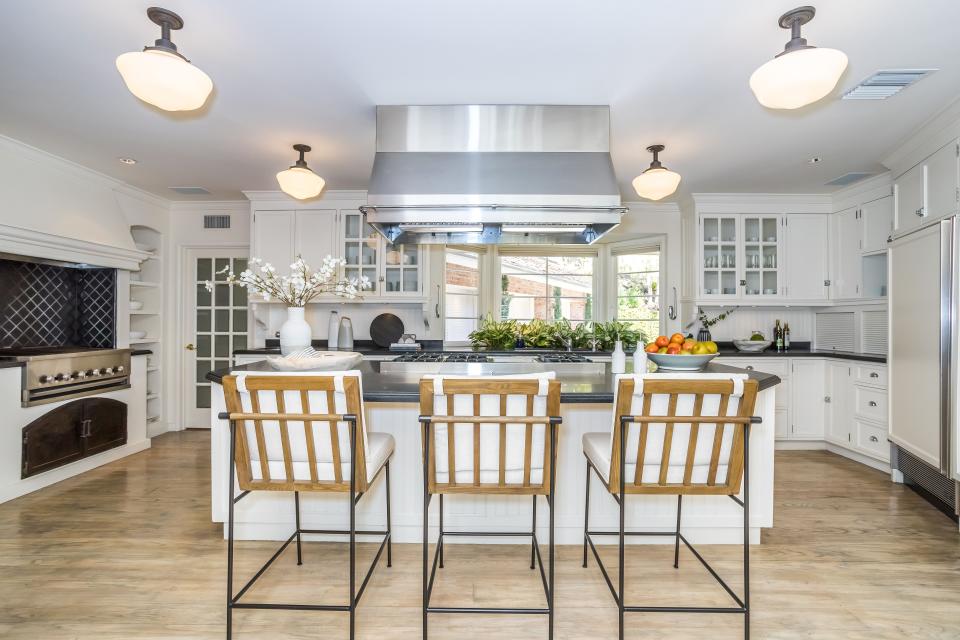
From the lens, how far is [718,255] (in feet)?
15.2

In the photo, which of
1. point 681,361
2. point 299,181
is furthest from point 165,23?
point 681,361

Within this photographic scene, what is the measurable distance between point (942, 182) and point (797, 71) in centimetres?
191

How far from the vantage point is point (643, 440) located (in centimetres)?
168

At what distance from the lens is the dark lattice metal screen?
11.9 ft

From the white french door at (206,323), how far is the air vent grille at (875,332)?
19.5 feet

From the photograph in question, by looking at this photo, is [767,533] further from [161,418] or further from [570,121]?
[161,418]

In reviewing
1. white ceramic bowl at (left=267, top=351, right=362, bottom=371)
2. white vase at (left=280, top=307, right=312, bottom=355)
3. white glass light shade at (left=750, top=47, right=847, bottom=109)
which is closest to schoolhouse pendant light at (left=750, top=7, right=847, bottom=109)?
white glass light shade at (left=750, top=47, right=847, bottom=109)

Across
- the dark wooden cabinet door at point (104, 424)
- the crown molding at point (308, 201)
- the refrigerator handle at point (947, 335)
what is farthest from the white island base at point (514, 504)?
the crown molding at point (308, 201)

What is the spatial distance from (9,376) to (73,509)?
1028 millimetres

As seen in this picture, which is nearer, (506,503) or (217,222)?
(506,503)

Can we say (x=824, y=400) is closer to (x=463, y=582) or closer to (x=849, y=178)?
(x=849, y=178)

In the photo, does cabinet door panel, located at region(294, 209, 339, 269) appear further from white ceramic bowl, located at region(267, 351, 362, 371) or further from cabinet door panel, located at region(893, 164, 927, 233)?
cabinet door panel, located at region(893, 164, 927, 233)

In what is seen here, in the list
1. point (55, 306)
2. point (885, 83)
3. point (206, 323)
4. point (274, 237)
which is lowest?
point (206, 323)

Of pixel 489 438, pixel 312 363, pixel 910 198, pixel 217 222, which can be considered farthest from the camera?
pixel 217 222
